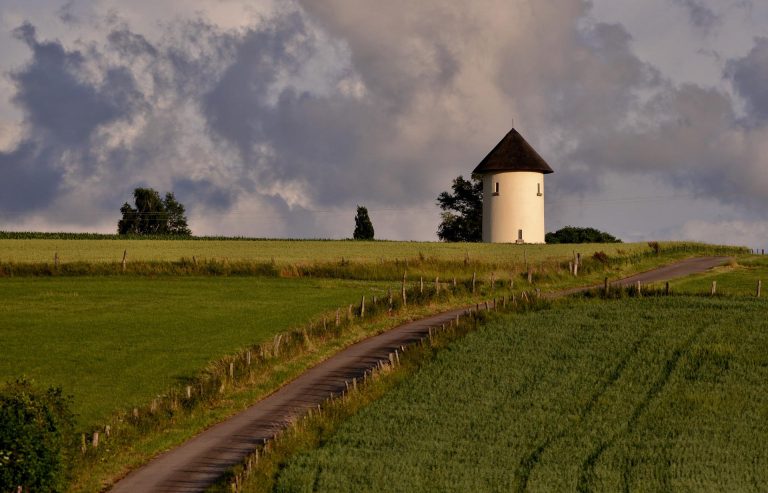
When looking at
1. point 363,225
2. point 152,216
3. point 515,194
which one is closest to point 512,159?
point 515,194

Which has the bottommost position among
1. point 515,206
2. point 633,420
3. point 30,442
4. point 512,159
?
point 633,420

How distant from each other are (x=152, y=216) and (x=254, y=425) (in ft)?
333

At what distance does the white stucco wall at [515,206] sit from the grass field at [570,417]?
184 feet

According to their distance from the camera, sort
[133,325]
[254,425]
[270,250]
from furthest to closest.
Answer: [270,250], [133,325], [254,425]

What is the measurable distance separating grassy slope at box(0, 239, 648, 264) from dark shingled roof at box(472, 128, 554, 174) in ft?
30.3

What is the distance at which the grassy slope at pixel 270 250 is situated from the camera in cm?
7437

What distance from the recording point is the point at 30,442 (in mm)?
23359

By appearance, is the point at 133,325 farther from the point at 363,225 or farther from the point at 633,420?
the point at 363,225

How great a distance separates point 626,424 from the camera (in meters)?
28.6

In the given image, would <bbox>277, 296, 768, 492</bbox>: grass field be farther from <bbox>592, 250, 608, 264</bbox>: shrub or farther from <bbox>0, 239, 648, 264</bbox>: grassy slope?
<bbox>0, 239, 648, 264</bbox>: grassy slope

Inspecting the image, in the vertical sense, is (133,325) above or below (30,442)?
above

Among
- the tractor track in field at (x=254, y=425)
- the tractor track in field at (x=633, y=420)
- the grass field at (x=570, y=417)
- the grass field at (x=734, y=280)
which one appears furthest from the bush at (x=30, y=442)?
the grass field at (x=734, y=280)

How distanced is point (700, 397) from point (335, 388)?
10360mm

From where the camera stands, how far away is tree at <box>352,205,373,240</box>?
120 metres
